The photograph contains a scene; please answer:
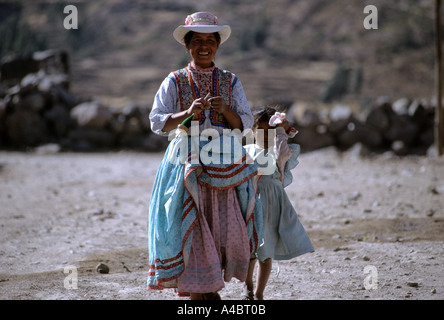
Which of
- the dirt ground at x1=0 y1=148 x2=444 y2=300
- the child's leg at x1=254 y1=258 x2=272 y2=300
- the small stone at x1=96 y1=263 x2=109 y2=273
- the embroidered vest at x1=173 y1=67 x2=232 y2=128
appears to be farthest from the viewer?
the small stone at x1=96 y1=263 x2=109 y2=273

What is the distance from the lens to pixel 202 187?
323 cm

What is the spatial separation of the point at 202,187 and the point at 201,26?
89cm

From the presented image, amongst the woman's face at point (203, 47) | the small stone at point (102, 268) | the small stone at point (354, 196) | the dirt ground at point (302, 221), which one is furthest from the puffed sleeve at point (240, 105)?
the small stone at point (354, 196)

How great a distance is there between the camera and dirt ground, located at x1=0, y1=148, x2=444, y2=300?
3828mm

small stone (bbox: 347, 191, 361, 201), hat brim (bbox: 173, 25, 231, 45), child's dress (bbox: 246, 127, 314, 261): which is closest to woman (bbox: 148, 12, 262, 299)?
→ hat brim (bbox: 173, 25, 231, 45)

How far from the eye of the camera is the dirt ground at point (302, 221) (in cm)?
383

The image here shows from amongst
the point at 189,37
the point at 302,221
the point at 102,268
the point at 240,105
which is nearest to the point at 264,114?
the point at 240,105

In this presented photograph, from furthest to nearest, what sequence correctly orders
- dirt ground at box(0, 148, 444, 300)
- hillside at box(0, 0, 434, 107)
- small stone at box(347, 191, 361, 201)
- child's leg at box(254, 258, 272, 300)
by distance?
hillside at box(0, 0, 434, 107), small stone at box(347, 191, 361, 201), dirt ground at box(0, 148, 444, 300), child's leg at box(254, 258, 272, 300)

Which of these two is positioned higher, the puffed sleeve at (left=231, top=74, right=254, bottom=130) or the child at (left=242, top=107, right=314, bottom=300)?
the puffed sleeve at (left=231, top=74, right=254, bottom=130)

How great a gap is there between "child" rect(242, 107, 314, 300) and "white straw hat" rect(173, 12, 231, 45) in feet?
2.04

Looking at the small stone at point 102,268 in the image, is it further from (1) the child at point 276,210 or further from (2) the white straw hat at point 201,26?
(2) the white straw hat at point 201,26

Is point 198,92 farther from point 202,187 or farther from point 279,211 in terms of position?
point 279,211

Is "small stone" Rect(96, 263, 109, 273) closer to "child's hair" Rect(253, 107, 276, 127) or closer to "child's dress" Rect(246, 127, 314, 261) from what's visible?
"child's dress" Rect(246, 127, 314, 261)

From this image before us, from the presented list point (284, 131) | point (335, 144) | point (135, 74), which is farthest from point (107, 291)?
point (135, 74)
